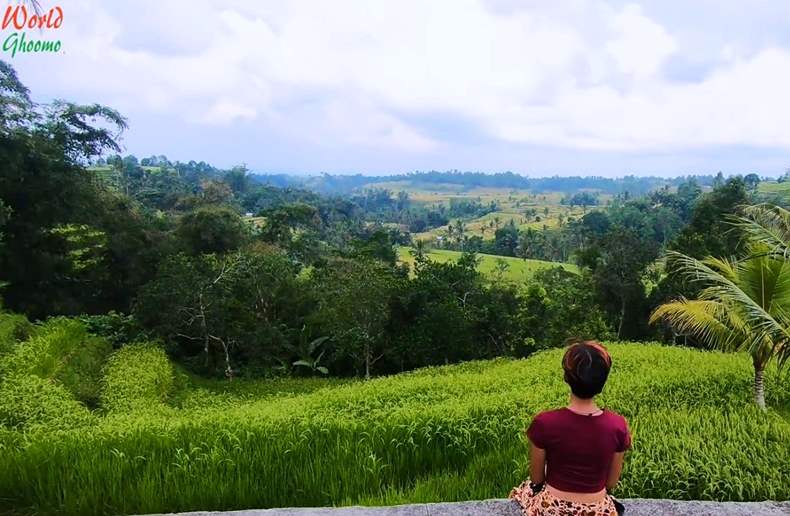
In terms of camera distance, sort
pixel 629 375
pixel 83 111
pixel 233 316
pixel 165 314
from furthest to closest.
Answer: pixel 83 111 → pixel 233 316 → pixel 165 314 → pixel 629 375

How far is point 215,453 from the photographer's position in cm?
377

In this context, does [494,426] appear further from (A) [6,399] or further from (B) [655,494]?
(A) [6,399]

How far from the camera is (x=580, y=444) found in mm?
2238

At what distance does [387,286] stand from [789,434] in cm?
1297

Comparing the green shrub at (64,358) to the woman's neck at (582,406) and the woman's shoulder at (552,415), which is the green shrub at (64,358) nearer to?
the woman's shoulder at (552,415)

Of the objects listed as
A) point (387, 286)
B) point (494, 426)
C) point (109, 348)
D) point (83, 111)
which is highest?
point (83, 111)

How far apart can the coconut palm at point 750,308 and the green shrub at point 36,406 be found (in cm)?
741

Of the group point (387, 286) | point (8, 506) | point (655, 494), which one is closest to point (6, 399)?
point (8, 506)

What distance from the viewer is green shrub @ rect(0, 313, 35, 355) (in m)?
9.84

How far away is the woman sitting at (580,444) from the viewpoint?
7.06 feet

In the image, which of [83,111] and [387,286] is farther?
[83,111]

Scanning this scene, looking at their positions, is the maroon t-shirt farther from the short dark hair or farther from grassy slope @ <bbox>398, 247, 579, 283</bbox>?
grassy slope @ <bbox>398, 247, 579, 283</bbox>

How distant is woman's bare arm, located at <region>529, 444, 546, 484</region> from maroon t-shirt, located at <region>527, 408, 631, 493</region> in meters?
0.02

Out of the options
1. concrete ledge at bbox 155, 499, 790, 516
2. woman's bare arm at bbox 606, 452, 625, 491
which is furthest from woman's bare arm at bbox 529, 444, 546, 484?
concrete ledge at bbox 155, 499, 790, 516
